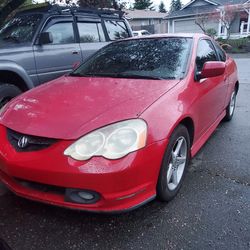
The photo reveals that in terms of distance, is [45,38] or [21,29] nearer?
[45,38]

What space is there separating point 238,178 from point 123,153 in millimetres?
1667

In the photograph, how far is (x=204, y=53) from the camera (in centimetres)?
411

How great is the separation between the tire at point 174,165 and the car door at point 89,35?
11.9 feet

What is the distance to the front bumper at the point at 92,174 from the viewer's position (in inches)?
90.4

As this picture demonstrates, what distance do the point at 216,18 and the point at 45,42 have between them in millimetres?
29220

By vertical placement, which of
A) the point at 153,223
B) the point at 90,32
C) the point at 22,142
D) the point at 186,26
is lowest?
the point at 186,26

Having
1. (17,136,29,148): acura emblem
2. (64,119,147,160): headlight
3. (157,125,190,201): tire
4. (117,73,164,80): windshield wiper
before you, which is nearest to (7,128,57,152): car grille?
(17,136,29,148): acura emblem

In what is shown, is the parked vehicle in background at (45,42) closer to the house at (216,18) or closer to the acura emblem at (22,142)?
the acura emblem at (22,142)

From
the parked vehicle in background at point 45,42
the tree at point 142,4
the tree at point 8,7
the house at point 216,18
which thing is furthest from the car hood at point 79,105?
the tree at point 142,4

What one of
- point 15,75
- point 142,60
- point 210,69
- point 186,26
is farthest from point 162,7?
point 210,69

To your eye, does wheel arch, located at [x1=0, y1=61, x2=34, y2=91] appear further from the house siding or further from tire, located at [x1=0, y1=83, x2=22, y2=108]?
the house siding

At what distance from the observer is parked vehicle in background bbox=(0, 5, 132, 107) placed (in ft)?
15.8

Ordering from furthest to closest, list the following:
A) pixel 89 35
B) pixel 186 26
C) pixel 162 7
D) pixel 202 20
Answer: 1. pixel 162 7
2. pixel 186 26
3. pixel 202 20
4. pixel 89 35

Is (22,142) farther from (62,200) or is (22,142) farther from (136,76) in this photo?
(136,76)
